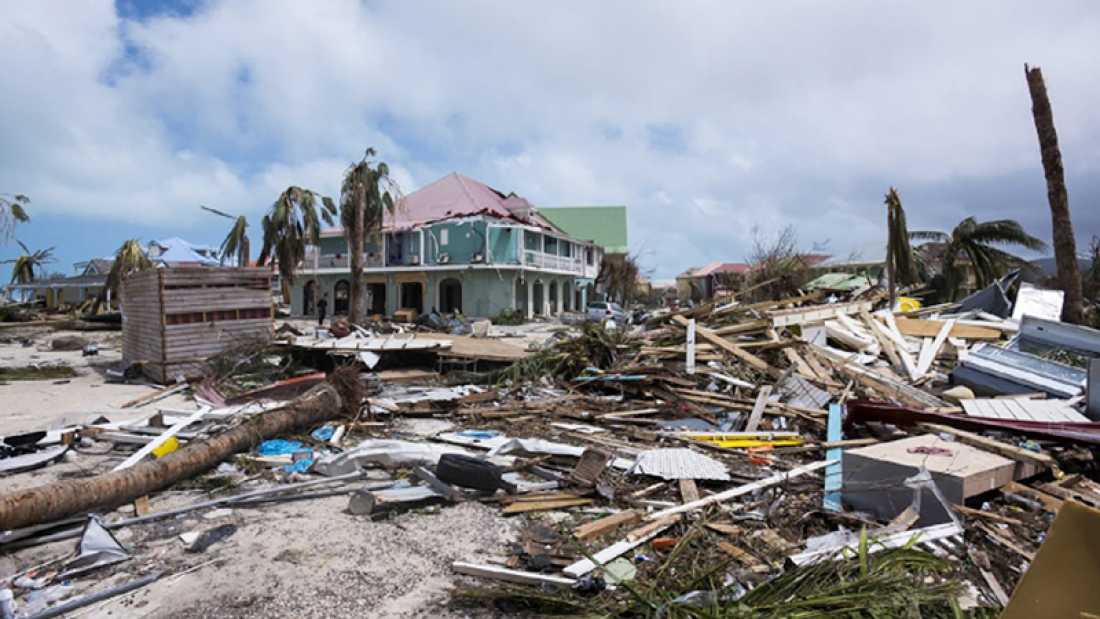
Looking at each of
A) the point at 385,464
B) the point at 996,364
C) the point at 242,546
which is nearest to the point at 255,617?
the point at 242,546

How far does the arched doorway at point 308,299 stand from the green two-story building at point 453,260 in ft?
0.20

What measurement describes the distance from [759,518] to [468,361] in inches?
322

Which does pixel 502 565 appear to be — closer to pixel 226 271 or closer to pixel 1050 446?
pixel 1050 446

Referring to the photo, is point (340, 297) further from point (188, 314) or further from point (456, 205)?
point (188, 314)

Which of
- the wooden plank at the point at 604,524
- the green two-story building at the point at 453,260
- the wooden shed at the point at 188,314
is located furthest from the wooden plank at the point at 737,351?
the green two-story building at the point at 453,260

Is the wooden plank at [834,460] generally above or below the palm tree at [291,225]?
below

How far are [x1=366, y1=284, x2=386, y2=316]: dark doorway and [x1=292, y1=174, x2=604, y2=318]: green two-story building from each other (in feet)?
0.20

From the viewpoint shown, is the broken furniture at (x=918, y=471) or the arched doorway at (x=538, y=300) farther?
the arched doorway at (x=538, y=300)

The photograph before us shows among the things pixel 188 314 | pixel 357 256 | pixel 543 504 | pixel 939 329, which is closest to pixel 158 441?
pixel 543 504

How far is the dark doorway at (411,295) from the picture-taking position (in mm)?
35844

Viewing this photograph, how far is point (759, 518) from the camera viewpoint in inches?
180

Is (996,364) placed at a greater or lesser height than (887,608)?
greater

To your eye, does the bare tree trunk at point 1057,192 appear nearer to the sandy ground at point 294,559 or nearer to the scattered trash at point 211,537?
the sandy ground at point 294,559

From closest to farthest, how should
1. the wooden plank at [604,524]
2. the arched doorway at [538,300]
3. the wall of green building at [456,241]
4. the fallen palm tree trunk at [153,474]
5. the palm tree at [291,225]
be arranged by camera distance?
the fallen palm tree trunk at [153,474], the wooden plank at [604,524], the palm tree at [291,225], the wall of green building at [456,241], the arched doorway at [538,300]
